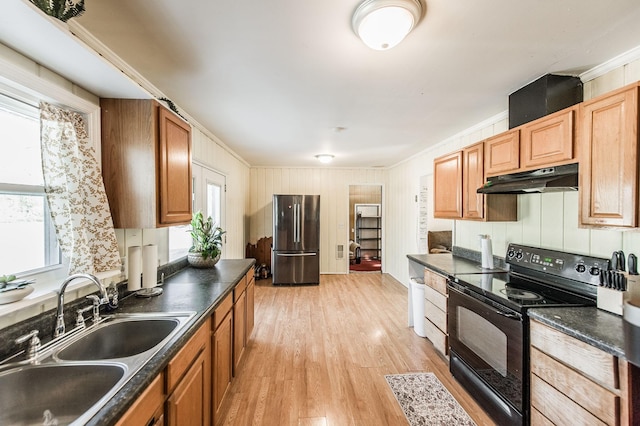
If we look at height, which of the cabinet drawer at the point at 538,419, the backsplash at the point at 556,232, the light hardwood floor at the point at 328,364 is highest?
the backsplash at the point at 556,232

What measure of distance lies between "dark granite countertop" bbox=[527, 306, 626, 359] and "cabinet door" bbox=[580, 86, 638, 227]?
505 millimetres

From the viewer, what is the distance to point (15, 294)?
3.58ft

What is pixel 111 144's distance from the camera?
1635 mm

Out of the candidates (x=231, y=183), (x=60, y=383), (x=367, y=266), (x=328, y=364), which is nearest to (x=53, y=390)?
(x=60, y=383)

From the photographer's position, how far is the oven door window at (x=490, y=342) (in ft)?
5.36

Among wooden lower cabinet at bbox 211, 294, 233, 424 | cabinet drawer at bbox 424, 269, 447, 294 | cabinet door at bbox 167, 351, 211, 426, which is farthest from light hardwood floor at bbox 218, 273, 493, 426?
cabinet drawer at bbox 424, 269, 447, 294

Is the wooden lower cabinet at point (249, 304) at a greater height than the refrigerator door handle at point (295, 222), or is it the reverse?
the refrigerator door handle at point (295, 222)

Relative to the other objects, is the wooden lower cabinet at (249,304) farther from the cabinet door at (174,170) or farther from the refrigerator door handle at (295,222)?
the refrigerator door handle at (295,222)

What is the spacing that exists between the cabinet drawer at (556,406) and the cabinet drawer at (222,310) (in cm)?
195

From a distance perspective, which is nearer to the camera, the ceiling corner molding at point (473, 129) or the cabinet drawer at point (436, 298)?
the cabinet drawer at point (436, 298)

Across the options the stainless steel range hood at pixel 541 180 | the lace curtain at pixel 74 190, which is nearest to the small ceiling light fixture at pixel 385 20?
the stainless steel range hood at pixel 541 180

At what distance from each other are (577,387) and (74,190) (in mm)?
2745

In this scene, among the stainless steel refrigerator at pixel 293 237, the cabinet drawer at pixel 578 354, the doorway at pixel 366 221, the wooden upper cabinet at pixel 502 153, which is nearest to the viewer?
the cabinet drawer at pixel 578 354

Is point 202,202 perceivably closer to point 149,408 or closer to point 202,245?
point 202,245
